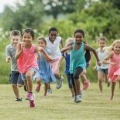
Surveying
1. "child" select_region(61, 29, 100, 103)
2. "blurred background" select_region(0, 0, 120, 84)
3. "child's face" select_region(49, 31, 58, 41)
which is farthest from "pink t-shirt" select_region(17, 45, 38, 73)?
"blurred background" select_region(0, 0, 120, 84)

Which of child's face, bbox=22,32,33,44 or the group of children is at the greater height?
child's face, bbox=22,32,33,44

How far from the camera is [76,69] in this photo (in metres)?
16.4

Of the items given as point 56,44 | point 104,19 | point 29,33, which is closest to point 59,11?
point 104,19

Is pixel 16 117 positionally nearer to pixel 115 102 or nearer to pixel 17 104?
pixel 17 104

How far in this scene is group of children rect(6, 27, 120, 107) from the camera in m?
14.9

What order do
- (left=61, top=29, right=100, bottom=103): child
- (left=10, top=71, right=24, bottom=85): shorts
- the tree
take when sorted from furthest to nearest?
the tree, (left=10, top=71, right=24, bottom=85): shorts, (left=61, top=29, right=100, bottom=103): child

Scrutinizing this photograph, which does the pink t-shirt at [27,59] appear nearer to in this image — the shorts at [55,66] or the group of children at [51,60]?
the group of children at [51,60]

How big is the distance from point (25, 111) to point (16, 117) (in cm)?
111

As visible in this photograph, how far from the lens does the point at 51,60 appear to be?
14.6 m

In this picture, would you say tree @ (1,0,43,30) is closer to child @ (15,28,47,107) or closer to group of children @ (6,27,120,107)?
group of children @ (6,27,120,107)

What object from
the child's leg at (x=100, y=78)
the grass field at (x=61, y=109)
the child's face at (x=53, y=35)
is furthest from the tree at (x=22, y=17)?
the grass field at (x=61, y=109)

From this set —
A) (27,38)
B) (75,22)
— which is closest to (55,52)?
(27,38)

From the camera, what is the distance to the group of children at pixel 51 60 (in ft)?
49.0

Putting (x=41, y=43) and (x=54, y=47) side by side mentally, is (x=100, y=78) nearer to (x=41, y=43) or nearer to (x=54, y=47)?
(x=54, y=47)
